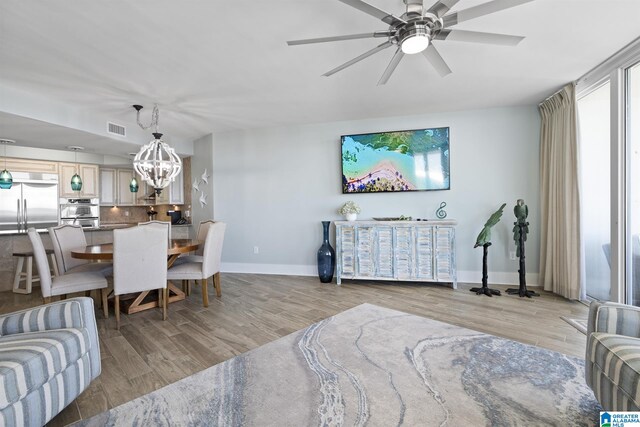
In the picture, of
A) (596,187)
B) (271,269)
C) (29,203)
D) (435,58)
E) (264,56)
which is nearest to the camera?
(435,58)

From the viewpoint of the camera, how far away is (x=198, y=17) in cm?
205

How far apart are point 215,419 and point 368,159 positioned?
12.5 feet

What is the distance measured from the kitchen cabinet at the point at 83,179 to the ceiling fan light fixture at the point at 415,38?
7.26 m

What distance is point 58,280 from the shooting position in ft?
9.05

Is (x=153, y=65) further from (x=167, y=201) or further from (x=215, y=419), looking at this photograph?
(x=167, y=201)

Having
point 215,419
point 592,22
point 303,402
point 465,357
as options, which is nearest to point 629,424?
point 465,357

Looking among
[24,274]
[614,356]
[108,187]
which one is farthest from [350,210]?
[108,187]

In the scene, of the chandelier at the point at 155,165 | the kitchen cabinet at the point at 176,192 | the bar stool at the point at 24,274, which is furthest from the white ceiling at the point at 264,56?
the bar stool at the point at 24,274

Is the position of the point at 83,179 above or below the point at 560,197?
above

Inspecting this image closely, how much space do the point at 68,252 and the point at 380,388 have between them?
3.81 metres

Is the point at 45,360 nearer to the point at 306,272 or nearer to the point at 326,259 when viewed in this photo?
the point at 326,259

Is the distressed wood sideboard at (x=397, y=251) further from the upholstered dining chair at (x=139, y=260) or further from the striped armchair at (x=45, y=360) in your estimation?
the striped armchair at (x=45, y=360)

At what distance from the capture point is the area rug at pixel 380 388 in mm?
1482

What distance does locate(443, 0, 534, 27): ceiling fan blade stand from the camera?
1470 millimetres
